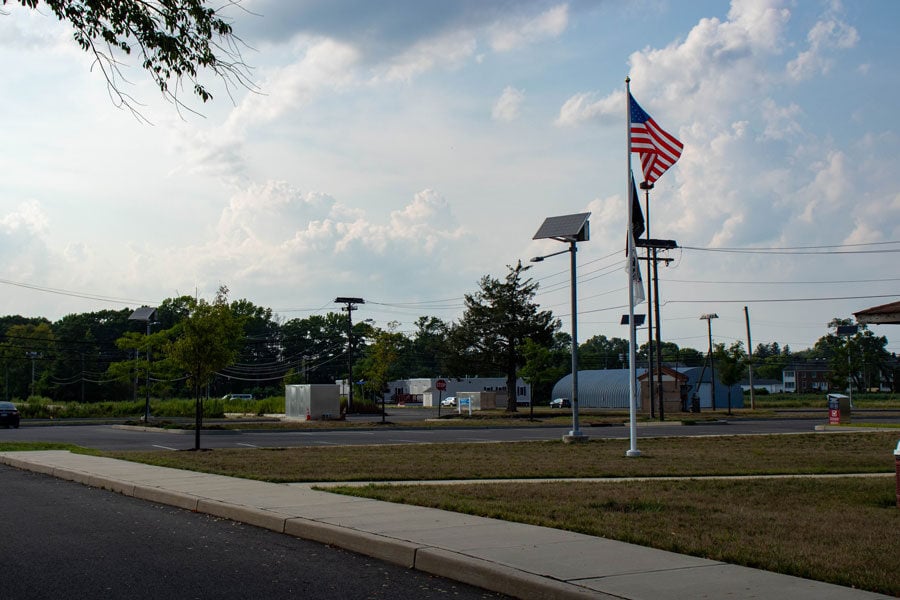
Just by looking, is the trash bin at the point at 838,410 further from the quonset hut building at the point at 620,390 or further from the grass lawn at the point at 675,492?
the quonset hut building at the point at 620,390

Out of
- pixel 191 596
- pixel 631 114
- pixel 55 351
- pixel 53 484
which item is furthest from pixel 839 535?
pixel 55 351

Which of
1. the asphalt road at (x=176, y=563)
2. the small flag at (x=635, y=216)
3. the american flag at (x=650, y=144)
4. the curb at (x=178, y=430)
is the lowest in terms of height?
the asphalt road at (x=176, y=563)

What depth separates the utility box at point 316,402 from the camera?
51.0 metres

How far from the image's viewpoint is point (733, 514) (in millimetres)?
10312

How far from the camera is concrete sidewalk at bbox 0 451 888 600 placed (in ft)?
21.7

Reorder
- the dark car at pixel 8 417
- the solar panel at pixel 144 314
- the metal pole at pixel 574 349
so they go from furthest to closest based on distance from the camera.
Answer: the solar panel at pixel 144 314
the dark car at pixel 8 417
the metal pole at pixel 574 349

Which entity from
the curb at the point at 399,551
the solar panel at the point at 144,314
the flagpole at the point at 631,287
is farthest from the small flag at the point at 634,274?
the solar panel at the point at 144,314

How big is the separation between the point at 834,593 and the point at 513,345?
62352 millimetres

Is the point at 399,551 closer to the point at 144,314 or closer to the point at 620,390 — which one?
the point at 144,314

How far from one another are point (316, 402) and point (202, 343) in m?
27.8

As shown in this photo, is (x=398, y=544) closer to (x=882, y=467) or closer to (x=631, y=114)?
(x=882, y=467)

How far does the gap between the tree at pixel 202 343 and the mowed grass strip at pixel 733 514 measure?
1150 centimetres

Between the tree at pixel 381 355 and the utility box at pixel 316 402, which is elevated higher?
the tree at pixel 381 355

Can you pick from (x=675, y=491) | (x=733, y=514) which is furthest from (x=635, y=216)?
(x=733, y=514)
